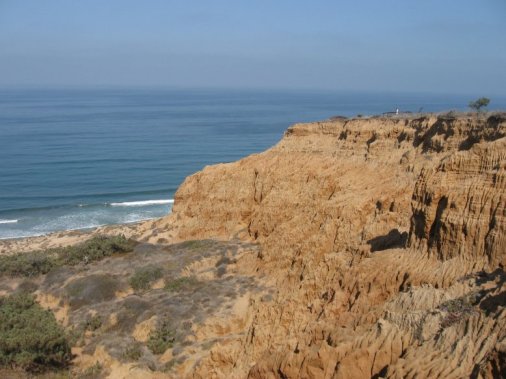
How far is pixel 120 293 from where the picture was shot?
1000 inches

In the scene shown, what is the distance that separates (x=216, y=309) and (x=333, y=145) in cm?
1460

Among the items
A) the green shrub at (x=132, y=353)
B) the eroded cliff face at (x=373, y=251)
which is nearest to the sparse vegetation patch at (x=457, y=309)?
the eroded cliff face at (x=373, y=251)

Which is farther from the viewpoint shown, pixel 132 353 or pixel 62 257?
pixel 62 257

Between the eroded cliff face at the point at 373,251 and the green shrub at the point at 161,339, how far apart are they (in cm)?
212

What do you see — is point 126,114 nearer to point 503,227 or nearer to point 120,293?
point 120,293

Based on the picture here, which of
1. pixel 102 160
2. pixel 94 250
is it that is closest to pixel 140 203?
pixel 102 160

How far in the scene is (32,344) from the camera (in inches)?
750

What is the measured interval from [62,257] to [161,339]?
44.2 ft

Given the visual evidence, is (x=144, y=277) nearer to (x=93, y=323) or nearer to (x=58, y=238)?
(x=93, y=323)

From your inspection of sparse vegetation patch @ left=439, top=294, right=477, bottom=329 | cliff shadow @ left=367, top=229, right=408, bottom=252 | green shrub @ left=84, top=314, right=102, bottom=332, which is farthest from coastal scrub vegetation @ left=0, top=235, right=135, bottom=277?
sparse vegetation patch @ left=439, top=294, right=477, bottom=329

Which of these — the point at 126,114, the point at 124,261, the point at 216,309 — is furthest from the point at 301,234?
the point at 126,114

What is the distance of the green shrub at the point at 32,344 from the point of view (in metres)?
18.6

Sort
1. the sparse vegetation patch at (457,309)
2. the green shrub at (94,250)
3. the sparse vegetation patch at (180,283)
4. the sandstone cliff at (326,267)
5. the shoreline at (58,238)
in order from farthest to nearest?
the shoreline at (58,238) < the green shrub at (94,250) < the sparse vegetation patch at (180,283) < the sandstone cliff at (326,267) < the sparse vegetation patch at (457,309)

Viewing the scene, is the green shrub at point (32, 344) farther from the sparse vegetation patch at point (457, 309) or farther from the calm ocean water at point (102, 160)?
the calm ocean water at point (102, 160)
